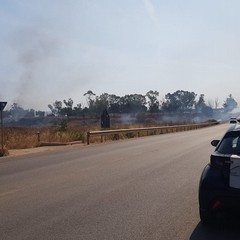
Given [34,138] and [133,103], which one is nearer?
[34,138]

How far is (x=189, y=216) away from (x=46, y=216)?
2.40 metres

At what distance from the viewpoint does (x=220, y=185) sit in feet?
21.4

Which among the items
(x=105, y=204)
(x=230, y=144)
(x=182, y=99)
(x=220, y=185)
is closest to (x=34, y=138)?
(x=105, y=204)

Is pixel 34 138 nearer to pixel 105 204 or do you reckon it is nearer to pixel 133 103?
pixel 105 204

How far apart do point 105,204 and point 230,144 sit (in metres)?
2.85

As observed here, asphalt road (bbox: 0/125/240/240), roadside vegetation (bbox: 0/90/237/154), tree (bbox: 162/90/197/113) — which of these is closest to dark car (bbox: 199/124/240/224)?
asphalt road (bbox: 0/125/240/240)

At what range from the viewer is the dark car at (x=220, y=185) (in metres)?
6.43

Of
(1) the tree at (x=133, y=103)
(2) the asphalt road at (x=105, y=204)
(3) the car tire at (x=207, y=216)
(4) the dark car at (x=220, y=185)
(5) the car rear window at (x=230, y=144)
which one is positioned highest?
(1) the tree at (x=133, y=103)

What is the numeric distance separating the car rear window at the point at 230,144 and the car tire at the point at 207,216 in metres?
0.93

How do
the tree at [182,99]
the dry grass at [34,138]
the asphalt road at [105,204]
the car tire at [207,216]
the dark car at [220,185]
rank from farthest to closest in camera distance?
the tree at [182,99] → the dry grass at [34,138] → the car tire at [207,216] → the asphalt road at [105,204] → the dark car at [220,185]

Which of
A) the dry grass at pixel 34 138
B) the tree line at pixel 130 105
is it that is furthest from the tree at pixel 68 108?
the dry grass at pixel 34 138

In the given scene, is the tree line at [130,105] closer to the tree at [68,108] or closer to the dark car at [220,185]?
the tree at [68,108]

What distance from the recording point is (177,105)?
180 metres

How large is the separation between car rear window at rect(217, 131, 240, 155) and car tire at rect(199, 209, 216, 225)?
36.7 inches
